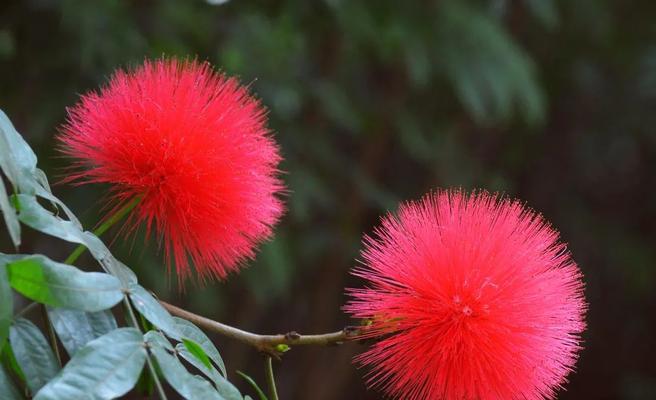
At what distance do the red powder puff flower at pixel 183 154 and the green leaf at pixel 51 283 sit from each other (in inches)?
12.2

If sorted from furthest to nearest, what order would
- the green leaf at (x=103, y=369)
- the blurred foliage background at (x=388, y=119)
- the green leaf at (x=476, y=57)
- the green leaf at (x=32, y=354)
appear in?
1. the green leaf at (x=476, y=57)
2. the blurred foliage background at (x=388, y=119)
3. the green leaf at (x=32, y=354)
4. the green leaf at (x=103, y=369)

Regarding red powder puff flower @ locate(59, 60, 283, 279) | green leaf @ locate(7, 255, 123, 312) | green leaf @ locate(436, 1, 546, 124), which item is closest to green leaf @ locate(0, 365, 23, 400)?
green leaf @ locate(7, 255, 123, 312)

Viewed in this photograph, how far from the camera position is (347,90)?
438 cm

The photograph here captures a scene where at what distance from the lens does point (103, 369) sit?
2.96 feet

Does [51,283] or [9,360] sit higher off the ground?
[51,283]

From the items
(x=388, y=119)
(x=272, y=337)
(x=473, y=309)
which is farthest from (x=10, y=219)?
(x=388, y=119)

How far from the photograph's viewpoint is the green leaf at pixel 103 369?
85 cm

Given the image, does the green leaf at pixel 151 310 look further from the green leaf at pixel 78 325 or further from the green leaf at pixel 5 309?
the green leaf at pixel 5 309

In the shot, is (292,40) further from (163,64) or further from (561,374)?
(561,374)

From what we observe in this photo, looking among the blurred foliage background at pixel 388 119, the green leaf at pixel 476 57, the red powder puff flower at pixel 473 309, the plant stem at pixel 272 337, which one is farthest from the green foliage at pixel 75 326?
the green leaf at pixel 476 57

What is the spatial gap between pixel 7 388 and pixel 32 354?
0.05 meters

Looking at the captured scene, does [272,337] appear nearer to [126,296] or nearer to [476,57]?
[126,296]

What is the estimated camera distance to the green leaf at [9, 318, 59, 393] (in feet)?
3.11

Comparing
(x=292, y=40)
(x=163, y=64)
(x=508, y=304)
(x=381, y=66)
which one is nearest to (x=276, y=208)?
(x=163, y=64)
